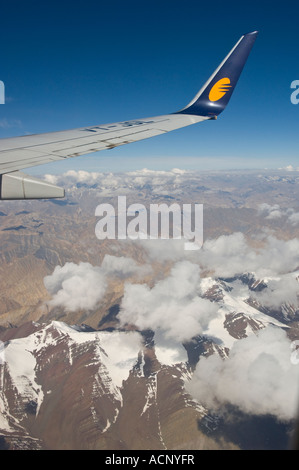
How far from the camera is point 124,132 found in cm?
809

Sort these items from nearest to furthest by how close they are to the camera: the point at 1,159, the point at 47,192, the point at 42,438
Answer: the point at 47,192, the point at 1,159, the point at 42,438

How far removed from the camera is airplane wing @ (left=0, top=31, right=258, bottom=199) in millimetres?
5743

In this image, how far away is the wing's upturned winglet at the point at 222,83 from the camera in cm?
745
